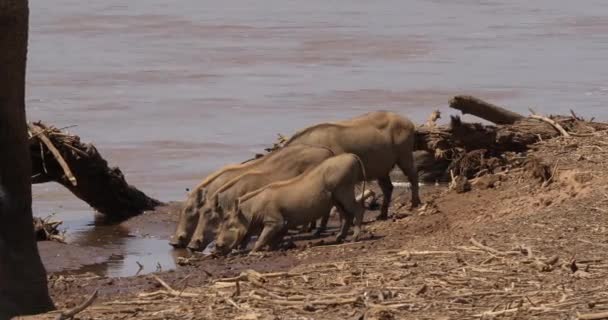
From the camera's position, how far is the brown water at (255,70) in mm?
19250

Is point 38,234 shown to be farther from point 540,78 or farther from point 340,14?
point 340,14

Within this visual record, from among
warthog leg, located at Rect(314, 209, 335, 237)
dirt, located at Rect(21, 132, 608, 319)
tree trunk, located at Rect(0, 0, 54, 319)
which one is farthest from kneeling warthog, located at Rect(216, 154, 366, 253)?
tree trunk, located at Rect(0, 0, 54, 319)

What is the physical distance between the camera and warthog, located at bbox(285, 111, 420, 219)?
44.2ft

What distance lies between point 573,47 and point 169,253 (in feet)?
60.5

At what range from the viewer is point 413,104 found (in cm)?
2247

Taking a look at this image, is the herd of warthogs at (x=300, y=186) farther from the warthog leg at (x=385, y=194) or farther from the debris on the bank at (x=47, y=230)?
the debris on the bank at (x=47, y=230)

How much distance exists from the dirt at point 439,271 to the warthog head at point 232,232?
1.72 feet

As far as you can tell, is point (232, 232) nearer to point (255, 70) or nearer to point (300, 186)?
point (300, 186)

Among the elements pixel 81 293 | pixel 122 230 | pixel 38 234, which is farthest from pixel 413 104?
pixel 81 293

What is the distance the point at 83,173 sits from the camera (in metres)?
14.6

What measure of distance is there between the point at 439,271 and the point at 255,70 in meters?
18.5

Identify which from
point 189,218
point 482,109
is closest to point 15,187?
point 189,218

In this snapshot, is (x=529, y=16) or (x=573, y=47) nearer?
(x=573, y=47)

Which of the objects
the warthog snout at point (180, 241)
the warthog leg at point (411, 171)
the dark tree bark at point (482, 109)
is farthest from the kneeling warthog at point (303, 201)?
the dark tree bark at point (482, 109)
